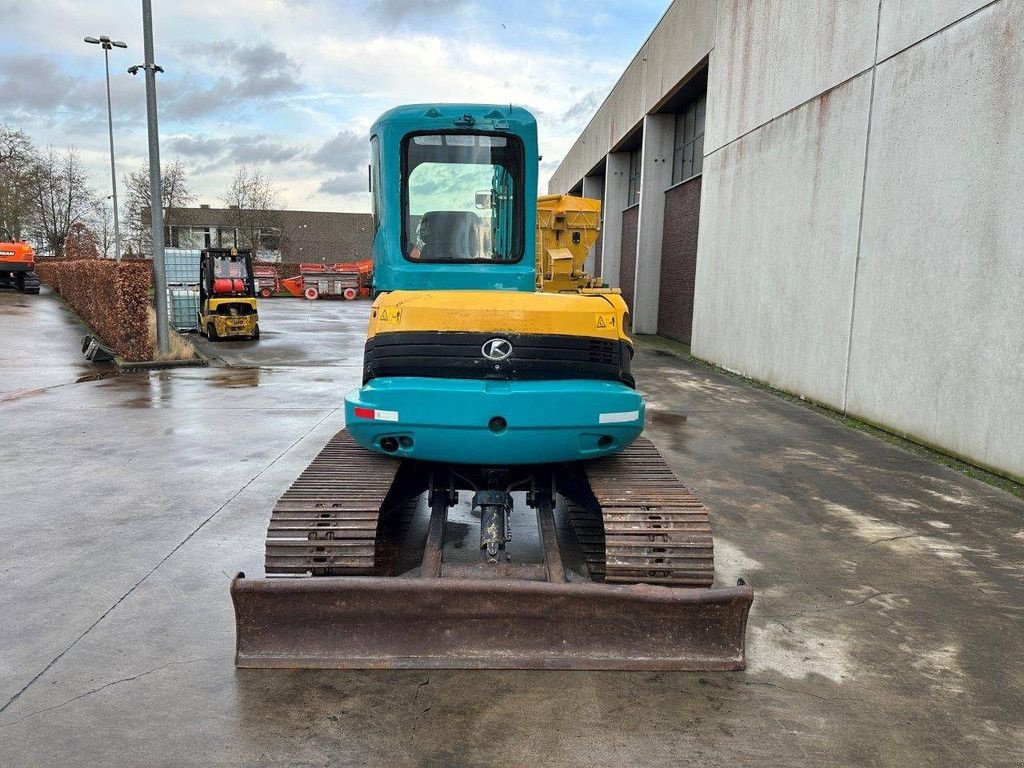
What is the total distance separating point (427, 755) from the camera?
Result: 294 centimetres

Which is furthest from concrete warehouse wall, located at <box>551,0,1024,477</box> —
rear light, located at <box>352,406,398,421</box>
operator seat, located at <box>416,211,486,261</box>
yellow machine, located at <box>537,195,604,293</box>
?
rear light, located at <box>352,406,398,421</box>

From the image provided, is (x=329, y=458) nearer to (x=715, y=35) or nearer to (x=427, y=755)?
(x=427, y=755)

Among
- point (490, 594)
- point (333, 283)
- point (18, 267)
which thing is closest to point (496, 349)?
point (490, 594)

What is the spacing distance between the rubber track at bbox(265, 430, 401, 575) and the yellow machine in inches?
429

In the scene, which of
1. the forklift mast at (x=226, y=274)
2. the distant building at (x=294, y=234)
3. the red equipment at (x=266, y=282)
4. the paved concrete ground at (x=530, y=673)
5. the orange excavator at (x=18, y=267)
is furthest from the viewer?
the distant building at (x=294, y=234)

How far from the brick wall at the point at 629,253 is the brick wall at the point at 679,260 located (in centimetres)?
332

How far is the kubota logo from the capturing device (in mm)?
3926

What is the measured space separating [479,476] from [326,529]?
116cm

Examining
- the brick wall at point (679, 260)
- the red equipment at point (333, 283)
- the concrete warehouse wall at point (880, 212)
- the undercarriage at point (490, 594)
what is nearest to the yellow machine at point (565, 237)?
the concrete warehouse wall at point (880, 212)

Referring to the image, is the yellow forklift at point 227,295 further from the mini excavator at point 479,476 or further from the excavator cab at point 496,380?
the excavator cab at point 496,380

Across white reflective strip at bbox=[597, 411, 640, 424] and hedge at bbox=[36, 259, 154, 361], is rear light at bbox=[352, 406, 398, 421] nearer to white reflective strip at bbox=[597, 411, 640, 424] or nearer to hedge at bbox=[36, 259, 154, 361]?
white reflective strip at bbox=[597, 411, 640, 424]

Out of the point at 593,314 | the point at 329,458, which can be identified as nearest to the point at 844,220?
the point at 593,314

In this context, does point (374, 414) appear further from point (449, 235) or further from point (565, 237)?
point (565, 237)

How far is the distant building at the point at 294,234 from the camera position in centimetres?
6606
